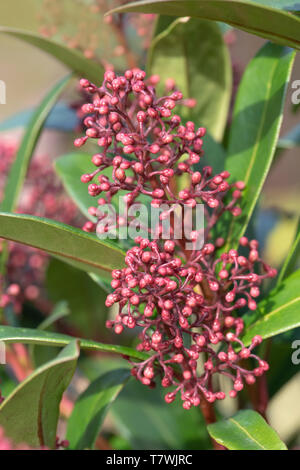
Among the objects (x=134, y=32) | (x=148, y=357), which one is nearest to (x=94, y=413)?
(x=148, y=357)

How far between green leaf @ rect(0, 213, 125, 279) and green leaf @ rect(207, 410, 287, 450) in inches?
9.8

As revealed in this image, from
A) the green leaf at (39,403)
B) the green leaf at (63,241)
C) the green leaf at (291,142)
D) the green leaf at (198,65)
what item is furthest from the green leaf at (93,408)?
the green leaf at (291,142)

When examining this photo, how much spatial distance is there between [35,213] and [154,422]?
0.52 meters

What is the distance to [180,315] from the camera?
0.72m

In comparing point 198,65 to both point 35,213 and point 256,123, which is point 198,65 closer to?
point 256,123

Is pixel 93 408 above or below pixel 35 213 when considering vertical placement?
below

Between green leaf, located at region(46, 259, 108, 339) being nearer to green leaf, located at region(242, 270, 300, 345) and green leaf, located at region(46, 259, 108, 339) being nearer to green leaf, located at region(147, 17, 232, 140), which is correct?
green leaf, located at region(147, 17, 232, 140)

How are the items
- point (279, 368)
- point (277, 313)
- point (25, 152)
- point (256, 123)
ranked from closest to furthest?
point (277, 313)
point (256, 123)
point (25, 152)
point (279, 368)

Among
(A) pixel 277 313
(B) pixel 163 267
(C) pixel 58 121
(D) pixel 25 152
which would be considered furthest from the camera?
(C) pixel 58 121

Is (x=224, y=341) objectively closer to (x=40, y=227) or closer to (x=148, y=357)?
(x=148, y=357)

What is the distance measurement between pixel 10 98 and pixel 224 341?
342cm

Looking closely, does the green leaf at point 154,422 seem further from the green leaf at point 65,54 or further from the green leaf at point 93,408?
the green leaf at point 65,54

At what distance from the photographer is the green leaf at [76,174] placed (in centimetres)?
99

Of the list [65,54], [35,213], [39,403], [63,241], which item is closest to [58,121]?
[35,213]
